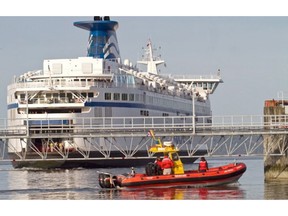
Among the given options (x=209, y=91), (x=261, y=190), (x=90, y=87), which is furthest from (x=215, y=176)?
(x=209, y=91)

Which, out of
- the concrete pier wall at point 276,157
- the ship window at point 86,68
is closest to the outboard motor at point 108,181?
the concrete pier wall at point 276,157

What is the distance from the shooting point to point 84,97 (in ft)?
270

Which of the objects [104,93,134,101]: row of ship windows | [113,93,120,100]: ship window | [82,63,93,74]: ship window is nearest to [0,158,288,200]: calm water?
[104,93,134,101]: row of ship windows

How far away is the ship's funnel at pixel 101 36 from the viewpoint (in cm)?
9462

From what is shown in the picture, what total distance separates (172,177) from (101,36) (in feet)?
145

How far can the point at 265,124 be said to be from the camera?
61.4m

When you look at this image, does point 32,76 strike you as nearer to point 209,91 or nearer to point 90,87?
point 90,87

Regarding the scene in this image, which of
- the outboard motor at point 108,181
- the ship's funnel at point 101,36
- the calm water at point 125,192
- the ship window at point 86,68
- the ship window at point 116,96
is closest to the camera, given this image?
the calm water at point 125,192

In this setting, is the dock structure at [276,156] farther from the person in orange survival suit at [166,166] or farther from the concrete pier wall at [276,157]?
the person in orange survival suit at [166,166]

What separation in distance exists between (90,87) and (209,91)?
35.0 metres

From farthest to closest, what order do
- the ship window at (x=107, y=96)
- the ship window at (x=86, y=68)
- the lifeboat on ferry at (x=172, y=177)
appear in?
the ship window at (x=86, y=68)
the ship window at (x=107, y=96)
the lifeboat on ferry at (x=172, y=177)

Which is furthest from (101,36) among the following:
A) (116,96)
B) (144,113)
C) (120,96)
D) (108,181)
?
(108,181)

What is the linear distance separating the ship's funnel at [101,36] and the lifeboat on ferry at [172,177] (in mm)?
40643

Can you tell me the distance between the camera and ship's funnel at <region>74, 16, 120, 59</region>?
94625mm
